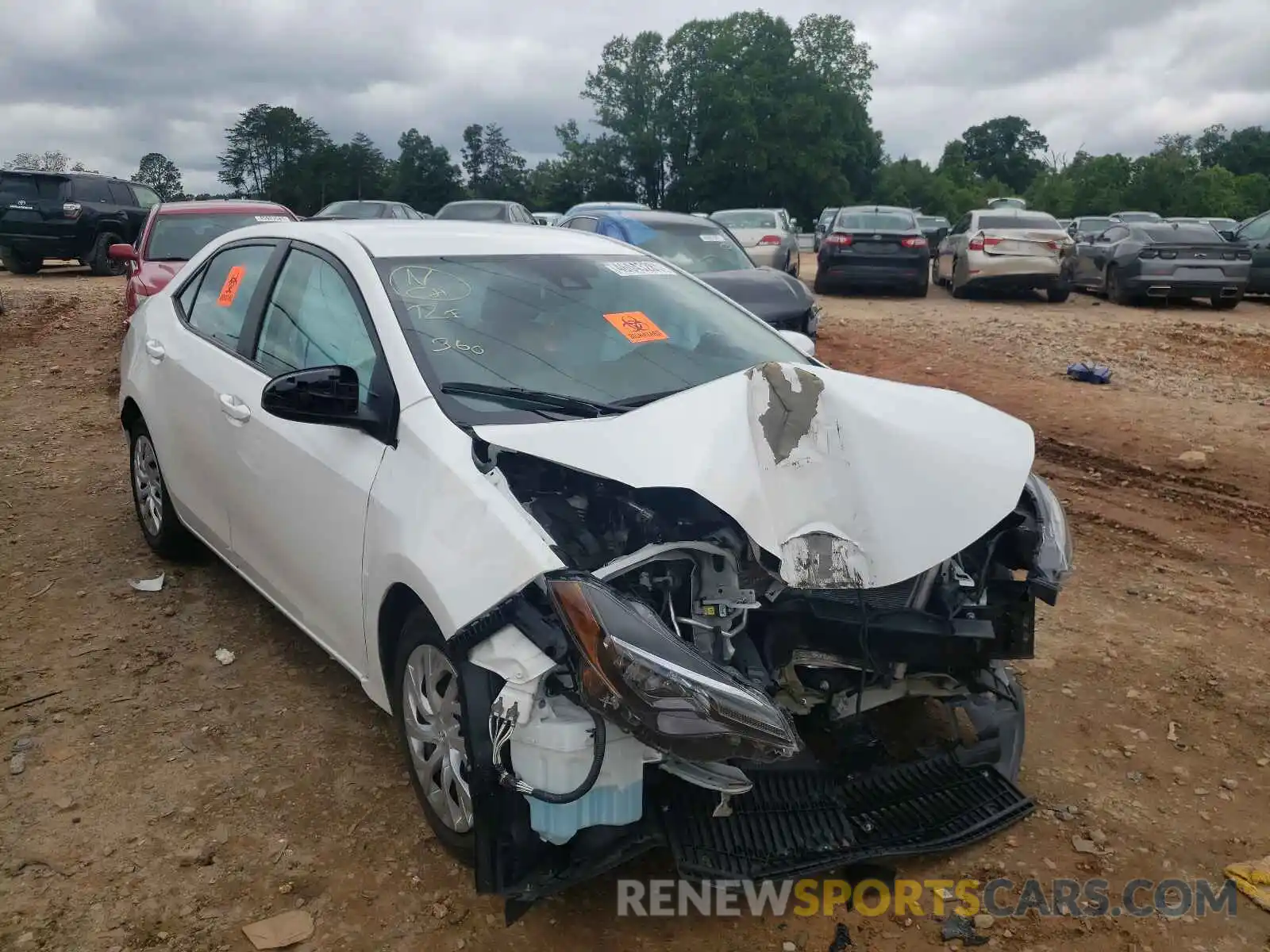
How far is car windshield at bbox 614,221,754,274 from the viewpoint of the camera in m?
10.3

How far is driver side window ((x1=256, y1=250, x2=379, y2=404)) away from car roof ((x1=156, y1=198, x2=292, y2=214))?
6.89 metres

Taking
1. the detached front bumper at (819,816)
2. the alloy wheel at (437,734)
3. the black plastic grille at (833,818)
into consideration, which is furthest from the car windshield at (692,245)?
the alloy wheel at (437,734)

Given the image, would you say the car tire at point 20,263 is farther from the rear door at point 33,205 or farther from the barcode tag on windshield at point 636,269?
the barcode tag on windshield at point 636,269

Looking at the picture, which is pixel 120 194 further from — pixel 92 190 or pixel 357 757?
pixel 357 757

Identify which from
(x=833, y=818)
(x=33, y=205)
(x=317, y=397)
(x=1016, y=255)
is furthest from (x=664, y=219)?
(x=33, y=205)

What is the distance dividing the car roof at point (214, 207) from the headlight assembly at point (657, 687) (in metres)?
9.01

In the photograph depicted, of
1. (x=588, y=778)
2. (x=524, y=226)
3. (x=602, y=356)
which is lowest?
(x=588, y=778)

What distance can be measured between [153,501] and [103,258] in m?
15.8

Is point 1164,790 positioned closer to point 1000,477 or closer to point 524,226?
point 1000,477

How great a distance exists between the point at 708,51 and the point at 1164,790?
65002 millimetres

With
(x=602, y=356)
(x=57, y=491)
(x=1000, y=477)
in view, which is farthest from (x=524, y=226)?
(x=57, y=491)

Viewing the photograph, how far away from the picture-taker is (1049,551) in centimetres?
301

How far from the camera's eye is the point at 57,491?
20.6 feet

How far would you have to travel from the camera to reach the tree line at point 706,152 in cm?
5806
